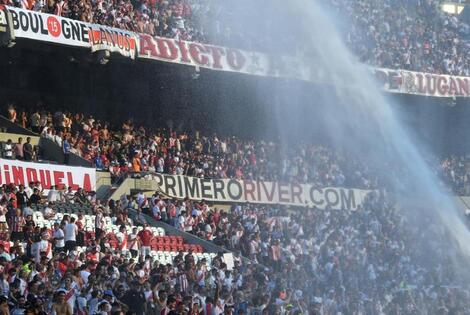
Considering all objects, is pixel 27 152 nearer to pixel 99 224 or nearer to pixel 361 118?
A: pixel 99 224

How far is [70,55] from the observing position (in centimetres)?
3559

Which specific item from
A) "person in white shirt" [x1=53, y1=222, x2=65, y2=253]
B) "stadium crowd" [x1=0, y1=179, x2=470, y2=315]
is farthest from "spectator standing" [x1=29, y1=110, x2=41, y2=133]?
"person in white shirt" [x1=53, y1=222, x2=65, y2=253]

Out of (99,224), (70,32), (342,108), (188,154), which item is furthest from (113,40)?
(342,108)

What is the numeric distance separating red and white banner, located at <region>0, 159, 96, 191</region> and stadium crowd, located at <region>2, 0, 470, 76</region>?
422 centimetres

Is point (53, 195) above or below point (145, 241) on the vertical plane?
above

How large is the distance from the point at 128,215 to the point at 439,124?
2037 cm

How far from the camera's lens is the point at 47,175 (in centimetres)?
3055

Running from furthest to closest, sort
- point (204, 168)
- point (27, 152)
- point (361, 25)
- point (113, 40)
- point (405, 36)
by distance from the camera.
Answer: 1. point (405, 36)
2. point (361, 25)
3. point (204, 168)
4. point (113, 40)
5. point (27, 152)

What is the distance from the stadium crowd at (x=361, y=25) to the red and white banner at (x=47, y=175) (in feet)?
13.9

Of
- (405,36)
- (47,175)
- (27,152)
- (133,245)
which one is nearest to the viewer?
(133,245)

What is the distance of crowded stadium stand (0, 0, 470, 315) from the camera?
2428cm

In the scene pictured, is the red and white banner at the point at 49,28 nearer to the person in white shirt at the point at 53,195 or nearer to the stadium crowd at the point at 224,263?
the stadium crowd at the point at 224,263

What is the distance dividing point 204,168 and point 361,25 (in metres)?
10.1

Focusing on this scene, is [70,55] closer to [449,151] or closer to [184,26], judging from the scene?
[184,26]
